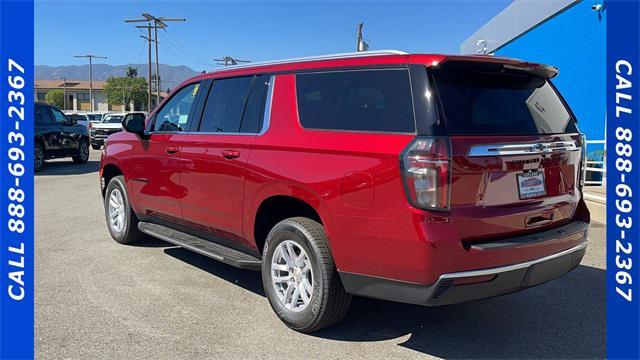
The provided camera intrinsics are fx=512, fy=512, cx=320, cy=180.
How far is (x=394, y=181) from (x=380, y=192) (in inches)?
4.8

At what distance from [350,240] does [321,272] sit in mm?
350

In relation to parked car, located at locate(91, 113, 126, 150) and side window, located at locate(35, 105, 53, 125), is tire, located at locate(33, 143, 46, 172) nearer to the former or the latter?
side window, located at locate(35, 105, 53, 125)

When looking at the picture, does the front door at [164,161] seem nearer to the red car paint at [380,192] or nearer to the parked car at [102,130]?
the red car paint at [380,192]

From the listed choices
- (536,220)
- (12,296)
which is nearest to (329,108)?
(536,220)

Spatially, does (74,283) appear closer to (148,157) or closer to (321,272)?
(148,157)

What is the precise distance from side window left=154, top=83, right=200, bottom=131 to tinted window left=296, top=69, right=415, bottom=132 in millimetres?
1635

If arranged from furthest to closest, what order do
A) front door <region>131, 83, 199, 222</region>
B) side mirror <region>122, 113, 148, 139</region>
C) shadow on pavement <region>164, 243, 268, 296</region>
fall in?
side mirror <region>122, 113, 148, 139</region>
front door <region>131, 83, 199, 222</region>
shadow on pavement <region>164, 243, 268, 296</region>

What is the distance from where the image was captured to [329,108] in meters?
3.68

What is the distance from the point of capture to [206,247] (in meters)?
4.59

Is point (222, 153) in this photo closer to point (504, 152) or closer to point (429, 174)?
point (429, 174)

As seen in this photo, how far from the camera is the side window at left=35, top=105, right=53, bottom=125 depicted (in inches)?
578

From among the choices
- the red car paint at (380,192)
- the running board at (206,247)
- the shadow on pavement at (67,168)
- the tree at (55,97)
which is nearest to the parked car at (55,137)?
the shadow on pavement at (67,168)

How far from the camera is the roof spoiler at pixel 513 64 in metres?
3.26

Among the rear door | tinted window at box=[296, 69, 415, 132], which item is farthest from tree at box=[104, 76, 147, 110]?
tinted window at box=[296, 69, 415, 132]
